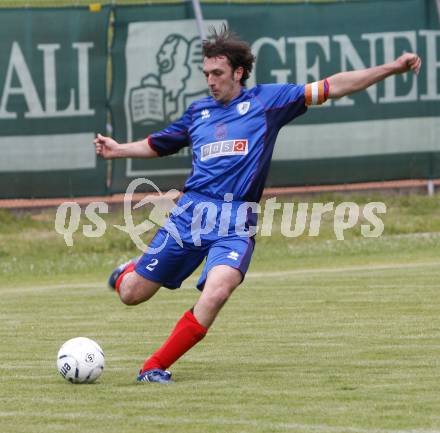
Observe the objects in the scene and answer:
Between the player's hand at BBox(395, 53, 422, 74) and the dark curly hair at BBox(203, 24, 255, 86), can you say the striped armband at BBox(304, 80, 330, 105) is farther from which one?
the player's hand at BBox(395, 53, 422, 74)

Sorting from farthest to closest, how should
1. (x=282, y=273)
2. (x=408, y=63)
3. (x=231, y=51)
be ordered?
(x=282, y=273), (x=231, y=51), (x=408, y=63)

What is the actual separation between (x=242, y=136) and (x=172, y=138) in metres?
0.68

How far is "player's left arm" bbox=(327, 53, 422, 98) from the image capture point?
8273 millimetres

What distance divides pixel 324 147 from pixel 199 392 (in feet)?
36.7

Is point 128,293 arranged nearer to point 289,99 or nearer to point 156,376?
point 156,376

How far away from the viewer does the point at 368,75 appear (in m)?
8.45

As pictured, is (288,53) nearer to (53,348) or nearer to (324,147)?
(324,147)

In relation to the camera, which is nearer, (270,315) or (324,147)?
(270,315)

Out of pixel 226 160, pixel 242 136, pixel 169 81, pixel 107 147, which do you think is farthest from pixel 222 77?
pixel 169 81

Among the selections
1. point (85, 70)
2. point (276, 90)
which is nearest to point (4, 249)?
point (85, 70)

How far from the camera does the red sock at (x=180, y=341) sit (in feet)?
26.7

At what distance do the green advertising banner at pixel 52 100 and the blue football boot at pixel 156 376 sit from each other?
32.2 ft

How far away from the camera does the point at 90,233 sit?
17828 millimetres

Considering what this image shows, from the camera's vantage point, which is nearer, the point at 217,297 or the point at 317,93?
the point at 217,297
